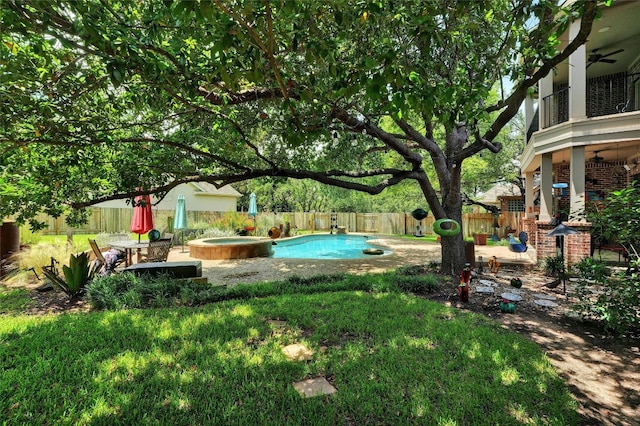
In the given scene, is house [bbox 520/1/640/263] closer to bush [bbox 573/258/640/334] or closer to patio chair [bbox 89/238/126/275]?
bush [bbox 573/258/640/334]

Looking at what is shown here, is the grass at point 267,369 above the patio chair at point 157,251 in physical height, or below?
below

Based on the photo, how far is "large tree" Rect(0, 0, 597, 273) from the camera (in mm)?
2637

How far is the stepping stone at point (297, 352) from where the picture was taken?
3482 millimetres

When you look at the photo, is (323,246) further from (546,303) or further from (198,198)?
(546,303)

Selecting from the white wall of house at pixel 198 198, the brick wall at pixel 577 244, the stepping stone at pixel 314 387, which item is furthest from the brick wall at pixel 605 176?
the white wall of house at pixel 198 198

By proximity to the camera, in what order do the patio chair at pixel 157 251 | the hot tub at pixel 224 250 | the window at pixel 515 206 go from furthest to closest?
the window at pixel 515 206, the hot tub at pixel 224 250, the patio chair at pixel 157 251

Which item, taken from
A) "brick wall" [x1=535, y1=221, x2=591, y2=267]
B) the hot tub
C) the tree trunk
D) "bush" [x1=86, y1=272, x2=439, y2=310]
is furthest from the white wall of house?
"brick wall" [x1=535, y1=221, x2=591, y2=267]

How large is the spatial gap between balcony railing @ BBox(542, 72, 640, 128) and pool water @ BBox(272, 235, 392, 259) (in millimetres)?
7891

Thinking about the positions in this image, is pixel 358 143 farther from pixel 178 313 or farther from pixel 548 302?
pixel 178 313

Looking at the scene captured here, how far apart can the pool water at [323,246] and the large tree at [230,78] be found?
6857 mm

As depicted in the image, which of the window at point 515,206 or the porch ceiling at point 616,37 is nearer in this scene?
the porch ceiling at point 616,37

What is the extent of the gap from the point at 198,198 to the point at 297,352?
2317cm

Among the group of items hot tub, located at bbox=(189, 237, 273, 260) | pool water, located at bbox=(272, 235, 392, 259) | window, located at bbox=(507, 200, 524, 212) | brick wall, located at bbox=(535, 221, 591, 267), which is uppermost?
window, located at bbox=(507, 200, 524, 212)

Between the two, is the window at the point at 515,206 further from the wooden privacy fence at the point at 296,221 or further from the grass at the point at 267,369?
the grass at the point at 267,369
